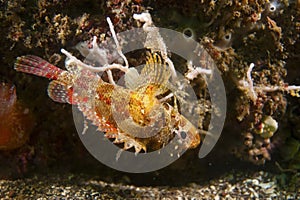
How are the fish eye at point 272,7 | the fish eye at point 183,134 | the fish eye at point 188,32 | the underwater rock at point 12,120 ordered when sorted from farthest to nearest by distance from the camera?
the underwater rock at point 12,120, the fish eye at point 272,7, the fish eye at point 188,32, the fish eye at point 183,134

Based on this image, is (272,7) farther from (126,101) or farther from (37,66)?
(37,66)

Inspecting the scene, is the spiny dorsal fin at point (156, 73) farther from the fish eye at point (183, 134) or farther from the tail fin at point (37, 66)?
the tail fin at point (37, 66)

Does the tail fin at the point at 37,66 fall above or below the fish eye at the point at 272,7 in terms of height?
below

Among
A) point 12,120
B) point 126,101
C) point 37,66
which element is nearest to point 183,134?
point 126,101

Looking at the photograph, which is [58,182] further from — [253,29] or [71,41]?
[253,29]

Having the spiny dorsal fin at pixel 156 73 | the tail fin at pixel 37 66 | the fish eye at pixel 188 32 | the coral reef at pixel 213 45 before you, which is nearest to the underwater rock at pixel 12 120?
the coral reef at pixel 213 45

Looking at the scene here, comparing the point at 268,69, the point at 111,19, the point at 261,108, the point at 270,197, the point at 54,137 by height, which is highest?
the point at 111,19

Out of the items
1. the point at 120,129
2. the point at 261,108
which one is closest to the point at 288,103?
the point at 261,108
